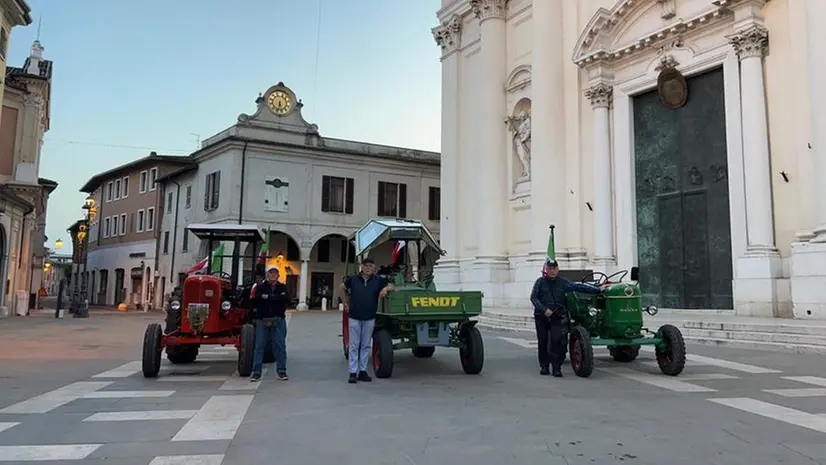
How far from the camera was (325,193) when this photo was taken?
36.9m

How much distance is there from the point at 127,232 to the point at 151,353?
42.0 m

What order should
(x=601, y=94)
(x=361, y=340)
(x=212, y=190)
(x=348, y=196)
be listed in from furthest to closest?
(x=348, y=196) < (x=212, y=190) < (x=601, y=94) < (x=361, y=340)

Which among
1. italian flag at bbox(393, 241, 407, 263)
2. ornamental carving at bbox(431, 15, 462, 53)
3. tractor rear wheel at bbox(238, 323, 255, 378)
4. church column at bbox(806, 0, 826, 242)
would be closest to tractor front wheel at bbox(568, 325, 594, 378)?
italian flag at bbox(393, 241, 407, 263)

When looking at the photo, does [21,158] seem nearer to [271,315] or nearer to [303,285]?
[303,285]

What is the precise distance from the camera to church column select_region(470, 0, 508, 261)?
26.0 meters

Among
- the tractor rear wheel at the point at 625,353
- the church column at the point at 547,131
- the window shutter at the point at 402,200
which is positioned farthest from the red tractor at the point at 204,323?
the window shutter at the point at 402,200

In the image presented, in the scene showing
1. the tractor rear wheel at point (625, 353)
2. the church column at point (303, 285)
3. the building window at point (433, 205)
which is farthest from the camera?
the building window at point (433, 205)

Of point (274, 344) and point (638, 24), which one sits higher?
point (638, 24)

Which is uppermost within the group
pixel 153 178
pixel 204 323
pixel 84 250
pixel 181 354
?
pixel 153 178

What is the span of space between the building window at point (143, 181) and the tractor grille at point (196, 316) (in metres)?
38.4

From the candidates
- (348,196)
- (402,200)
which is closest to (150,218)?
(348,196)

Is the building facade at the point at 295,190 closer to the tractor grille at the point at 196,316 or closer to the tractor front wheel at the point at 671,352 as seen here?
the tractor grille at the point at 196,316

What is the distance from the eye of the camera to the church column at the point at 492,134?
2595cm

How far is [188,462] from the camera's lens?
15.2 ft
